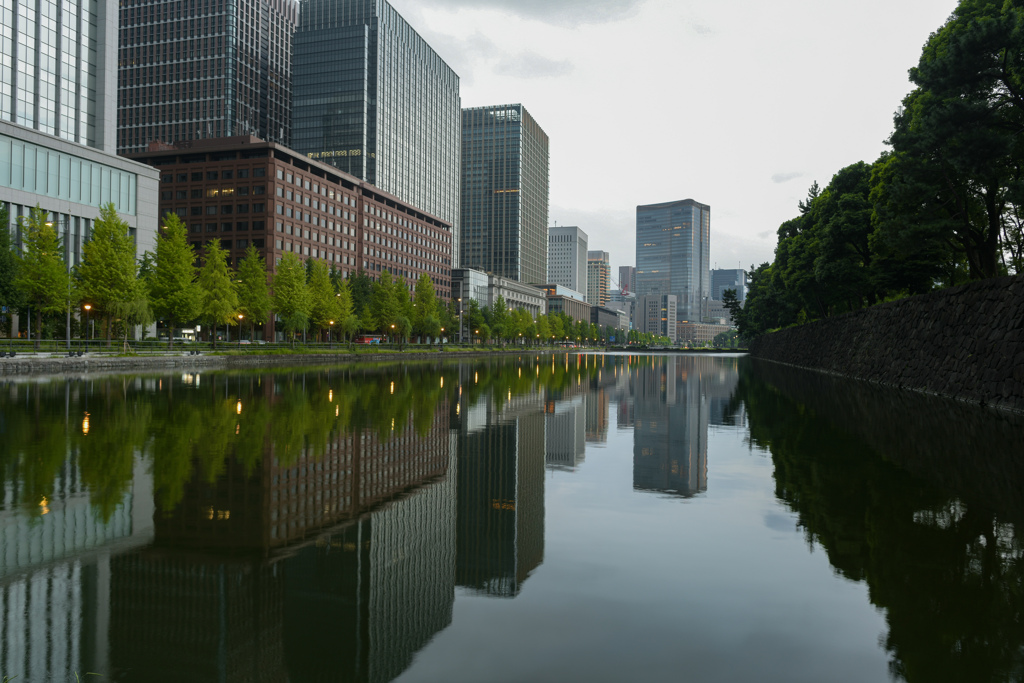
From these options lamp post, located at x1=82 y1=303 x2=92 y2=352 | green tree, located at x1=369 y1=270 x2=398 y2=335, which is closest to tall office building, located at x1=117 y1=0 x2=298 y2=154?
green tree, located at x1=369 y1=270 x2=398 y2=335

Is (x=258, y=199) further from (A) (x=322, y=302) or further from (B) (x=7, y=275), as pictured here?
(B) (x=7, y=275)

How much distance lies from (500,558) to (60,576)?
410 cm

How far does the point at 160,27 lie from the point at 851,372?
166 meters

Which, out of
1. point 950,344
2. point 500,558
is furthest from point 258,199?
point 500,558

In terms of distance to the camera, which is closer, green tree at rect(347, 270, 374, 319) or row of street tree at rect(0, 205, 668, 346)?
row of street tree at rect(0, 205, 668, 346)

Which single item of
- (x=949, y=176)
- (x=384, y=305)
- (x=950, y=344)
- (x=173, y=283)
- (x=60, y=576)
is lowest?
(x=60, y=576)

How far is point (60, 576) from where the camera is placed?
595 centimetres

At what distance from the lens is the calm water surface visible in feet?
15.3

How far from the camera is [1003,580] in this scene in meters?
6.15

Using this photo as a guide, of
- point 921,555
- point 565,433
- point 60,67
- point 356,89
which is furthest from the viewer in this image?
point 356,89

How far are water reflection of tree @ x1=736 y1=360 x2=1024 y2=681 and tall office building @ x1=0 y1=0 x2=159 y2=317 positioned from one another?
240 ft

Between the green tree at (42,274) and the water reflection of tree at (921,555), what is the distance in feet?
175

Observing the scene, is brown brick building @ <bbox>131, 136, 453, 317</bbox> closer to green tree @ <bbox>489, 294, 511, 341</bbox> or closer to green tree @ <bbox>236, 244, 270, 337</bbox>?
green tree @ <bbox>236, 244, 270, 337</bbox>

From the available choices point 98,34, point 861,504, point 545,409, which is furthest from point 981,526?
point 98,34
